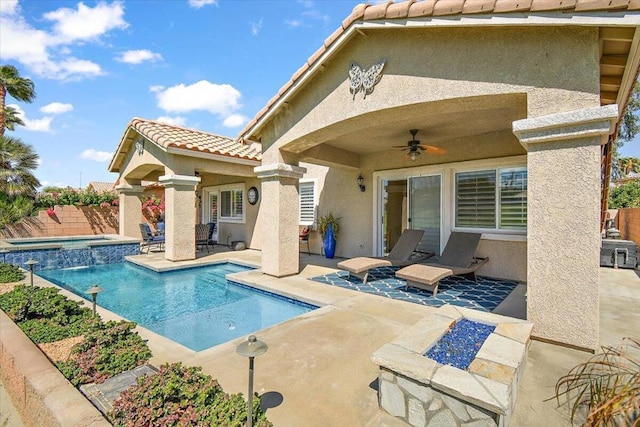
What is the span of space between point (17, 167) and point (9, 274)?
1342 cm

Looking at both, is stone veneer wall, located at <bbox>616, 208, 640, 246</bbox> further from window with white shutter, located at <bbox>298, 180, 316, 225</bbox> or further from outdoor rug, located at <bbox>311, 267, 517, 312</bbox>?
window with white shutter, located at <bbox>298, 180, 316, 225</bbox>

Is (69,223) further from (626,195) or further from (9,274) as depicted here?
(626,195)

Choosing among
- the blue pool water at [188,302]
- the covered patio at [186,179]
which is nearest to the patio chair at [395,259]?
the blue pool water at [188,302]

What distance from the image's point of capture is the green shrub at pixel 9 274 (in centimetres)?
833

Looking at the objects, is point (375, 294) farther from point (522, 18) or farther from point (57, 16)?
point (57, 16)

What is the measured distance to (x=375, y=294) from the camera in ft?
25.7

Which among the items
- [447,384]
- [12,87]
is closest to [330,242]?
[447,384]

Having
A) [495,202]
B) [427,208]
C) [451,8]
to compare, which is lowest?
[427,208]

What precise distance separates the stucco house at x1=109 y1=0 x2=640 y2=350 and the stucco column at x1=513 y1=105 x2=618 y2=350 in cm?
2

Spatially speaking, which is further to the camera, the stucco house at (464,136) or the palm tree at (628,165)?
the palm tree at (628,165)

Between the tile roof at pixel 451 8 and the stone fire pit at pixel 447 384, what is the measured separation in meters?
Result: 4.62

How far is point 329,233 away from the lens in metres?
13.6

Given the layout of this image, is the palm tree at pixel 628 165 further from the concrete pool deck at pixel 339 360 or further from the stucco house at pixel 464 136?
the concrete pool deck at pixel 339 360

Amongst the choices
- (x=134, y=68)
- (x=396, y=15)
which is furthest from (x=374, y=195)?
(x=134, y=68)
